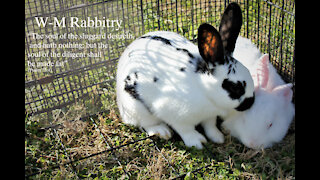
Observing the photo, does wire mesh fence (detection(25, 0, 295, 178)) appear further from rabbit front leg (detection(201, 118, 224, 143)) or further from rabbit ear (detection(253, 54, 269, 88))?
rabbit ear (detection(253, 54, 269, 88))

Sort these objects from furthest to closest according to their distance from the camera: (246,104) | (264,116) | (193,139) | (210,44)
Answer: (193,139)
(264,116)
(246,104)
(210,44)

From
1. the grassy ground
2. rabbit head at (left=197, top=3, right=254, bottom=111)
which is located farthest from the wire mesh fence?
rabbit head at (left=197, top=3, right=254, bottom=111)

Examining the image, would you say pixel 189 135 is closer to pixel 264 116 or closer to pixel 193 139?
pixel 193 139

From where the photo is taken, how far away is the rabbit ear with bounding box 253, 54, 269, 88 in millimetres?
2320

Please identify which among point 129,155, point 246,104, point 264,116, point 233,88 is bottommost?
point 129,155

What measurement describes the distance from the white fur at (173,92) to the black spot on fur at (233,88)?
0.02 m

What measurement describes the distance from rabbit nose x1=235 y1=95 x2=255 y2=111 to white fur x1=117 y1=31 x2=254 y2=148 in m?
0.03

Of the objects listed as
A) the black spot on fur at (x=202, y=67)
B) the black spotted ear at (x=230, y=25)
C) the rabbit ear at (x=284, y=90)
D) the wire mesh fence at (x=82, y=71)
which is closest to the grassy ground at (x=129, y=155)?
the wire mesh fence at (x=82, y=71)

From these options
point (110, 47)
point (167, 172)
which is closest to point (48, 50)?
point (110, 47)

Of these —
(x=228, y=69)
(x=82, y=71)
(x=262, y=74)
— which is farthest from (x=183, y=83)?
(x=82, y=71)

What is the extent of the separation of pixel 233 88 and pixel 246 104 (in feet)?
0.49

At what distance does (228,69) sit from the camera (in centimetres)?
209

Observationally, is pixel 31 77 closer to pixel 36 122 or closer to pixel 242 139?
pixel 36 122

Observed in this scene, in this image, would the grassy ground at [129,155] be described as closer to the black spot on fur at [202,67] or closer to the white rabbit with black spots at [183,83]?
the white rabbit with black spots at [183,83]
